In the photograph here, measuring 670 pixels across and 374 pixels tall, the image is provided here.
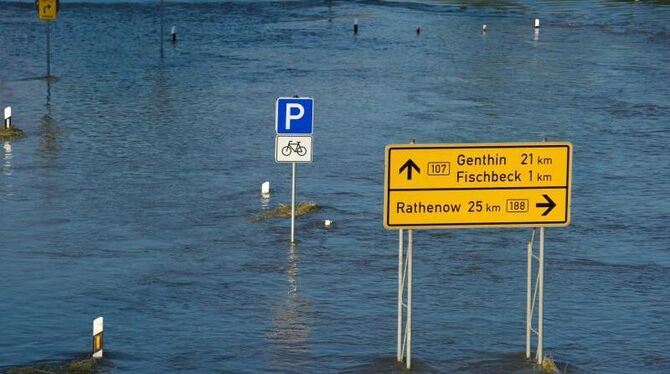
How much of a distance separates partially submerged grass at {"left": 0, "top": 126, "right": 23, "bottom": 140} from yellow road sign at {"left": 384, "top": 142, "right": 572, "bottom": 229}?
1996 cm

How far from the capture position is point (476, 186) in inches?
655

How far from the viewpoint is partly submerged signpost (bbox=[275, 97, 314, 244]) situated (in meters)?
23.6

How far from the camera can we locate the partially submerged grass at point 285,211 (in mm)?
26188

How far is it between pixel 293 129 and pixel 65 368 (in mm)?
8042

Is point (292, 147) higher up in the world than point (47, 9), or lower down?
lower down

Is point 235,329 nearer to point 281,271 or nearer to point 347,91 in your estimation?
point 281,271

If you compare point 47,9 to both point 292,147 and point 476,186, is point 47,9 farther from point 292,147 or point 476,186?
point 476,186

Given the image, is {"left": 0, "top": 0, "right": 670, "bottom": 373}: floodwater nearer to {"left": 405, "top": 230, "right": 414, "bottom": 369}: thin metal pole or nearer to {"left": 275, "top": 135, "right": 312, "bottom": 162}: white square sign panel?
{"left": 405, "top": 230, "right": 414, "bottom": 369}: thin metal pole

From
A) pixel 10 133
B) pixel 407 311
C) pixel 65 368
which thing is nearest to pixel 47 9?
pixel 10 133

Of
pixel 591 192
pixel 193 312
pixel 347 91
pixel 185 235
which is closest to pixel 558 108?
pixel 347 91

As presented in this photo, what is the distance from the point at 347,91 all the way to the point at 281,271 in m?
24.4

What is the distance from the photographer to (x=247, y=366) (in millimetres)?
17188

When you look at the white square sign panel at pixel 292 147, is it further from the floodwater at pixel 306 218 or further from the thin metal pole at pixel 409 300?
the thin metal pole at pixel 409 300

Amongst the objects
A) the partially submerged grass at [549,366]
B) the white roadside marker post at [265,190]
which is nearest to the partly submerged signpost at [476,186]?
the partially submerged grass at [549,366]
